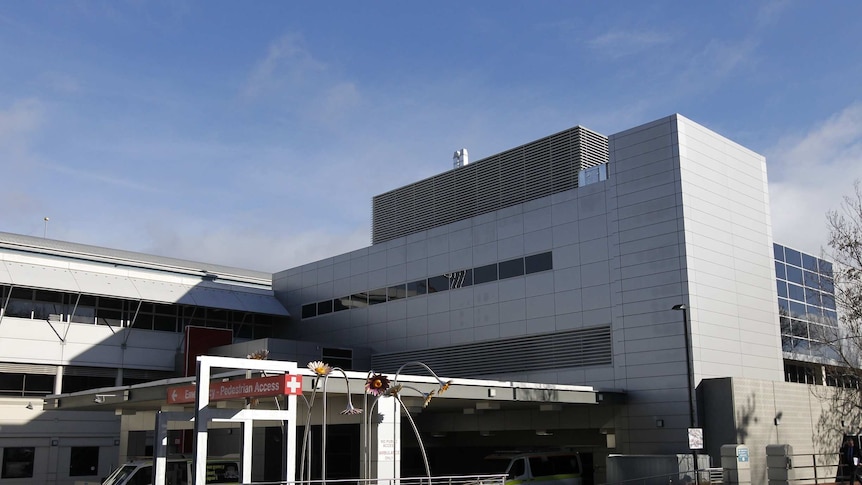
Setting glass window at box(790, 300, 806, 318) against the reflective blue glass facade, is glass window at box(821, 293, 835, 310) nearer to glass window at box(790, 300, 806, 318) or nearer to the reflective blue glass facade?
the reflective blue glass facade

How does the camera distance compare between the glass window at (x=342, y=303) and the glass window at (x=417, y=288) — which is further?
the glass window at (x=342, y=303)

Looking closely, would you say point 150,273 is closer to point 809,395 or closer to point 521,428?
point 521,428

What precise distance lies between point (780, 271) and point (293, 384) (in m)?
29.8

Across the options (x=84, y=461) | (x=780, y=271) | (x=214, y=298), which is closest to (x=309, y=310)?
(x=214, y=298)

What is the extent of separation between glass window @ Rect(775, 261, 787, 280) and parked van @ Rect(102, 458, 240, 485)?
93.5 ft

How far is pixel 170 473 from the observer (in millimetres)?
21266

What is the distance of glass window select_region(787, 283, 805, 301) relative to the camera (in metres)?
40.4

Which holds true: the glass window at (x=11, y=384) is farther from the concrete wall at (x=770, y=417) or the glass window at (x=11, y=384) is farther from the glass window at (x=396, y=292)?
the concrete wall at (x=770, y=417)

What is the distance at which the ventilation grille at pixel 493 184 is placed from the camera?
1597 inches

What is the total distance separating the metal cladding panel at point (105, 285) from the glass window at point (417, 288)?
14680 millimetres

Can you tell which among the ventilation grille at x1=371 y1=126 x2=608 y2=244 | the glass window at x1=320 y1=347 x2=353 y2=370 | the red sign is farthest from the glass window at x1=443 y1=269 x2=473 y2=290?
the red sign

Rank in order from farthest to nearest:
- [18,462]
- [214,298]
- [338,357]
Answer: [214,298]
[338,357]
[18,462]

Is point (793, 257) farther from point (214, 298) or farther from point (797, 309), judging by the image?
point (214, 298)

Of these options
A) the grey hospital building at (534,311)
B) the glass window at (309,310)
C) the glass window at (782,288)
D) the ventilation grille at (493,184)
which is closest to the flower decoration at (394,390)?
the grey hospital building at (534,311)
